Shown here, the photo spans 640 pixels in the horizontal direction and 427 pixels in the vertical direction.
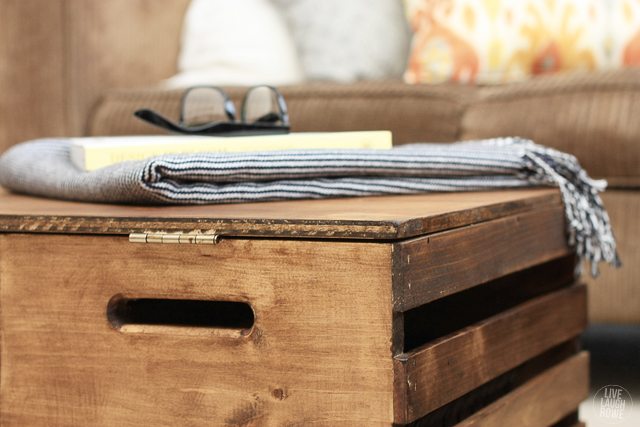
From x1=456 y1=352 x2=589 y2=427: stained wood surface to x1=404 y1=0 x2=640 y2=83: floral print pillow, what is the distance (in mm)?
927

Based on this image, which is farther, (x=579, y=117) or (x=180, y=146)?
(x=579, y=117)

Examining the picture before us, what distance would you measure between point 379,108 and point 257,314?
39.2 inches

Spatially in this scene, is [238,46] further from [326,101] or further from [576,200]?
[576,200]

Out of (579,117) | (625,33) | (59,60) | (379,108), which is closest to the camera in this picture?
(579,117)

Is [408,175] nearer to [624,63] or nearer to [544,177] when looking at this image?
[544,177]

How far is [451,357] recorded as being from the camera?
695mm

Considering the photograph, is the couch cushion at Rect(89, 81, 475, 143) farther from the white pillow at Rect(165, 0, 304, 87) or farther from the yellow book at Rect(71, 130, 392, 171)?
the yellow book at Rect(71, 130, 392, 171)

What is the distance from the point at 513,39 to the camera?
1.85 m

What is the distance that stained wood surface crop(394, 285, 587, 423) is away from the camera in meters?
0.63

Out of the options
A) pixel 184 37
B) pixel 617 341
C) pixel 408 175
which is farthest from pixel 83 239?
pixel 184 37

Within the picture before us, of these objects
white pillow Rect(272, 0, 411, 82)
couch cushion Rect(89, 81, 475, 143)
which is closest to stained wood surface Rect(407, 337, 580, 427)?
couch cushion Rect(89, 81, 475, 143)

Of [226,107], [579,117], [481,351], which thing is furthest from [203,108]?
[579,117]

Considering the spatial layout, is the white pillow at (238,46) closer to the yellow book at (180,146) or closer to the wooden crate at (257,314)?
the yellow book at (180,146)

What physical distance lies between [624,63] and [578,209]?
0.94 m
